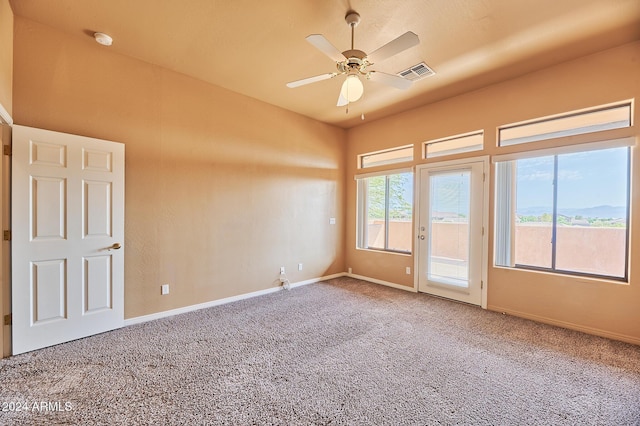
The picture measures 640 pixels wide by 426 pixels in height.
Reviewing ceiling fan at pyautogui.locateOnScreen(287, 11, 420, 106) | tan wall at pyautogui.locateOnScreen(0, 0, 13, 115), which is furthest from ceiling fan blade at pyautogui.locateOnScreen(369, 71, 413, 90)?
tan wall at pyautogui.locateOnScreen(0, 0, 13, 115)

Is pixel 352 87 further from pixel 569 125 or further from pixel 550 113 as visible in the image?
pixel 569 125

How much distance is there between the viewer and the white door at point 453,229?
3877mm

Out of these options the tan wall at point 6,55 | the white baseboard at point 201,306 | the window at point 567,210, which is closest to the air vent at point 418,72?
the window at point 567,210

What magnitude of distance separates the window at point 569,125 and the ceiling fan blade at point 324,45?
9.13ft

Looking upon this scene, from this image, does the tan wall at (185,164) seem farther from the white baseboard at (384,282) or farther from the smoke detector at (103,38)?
the white baseboard at (384,282)

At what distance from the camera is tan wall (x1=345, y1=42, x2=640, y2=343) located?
2.84m

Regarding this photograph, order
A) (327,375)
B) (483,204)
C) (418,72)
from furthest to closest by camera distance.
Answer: (483,204) → (418,72) → (327,375)

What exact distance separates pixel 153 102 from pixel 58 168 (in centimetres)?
129

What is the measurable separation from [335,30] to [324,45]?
70 centimetres

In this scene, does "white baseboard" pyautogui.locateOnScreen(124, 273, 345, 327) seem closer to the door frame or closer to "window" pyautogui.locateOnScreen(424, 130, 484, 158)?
the door frame

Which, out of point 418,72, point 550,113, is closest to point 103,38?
point 418,72

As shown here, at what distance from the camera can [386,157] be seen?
17.1 ft

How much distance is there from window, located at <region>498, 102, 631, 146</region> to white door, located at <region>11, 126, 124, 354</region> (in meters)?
4.96

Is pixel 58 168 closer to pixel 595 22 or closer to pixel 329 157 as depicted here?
pixel 329 157
